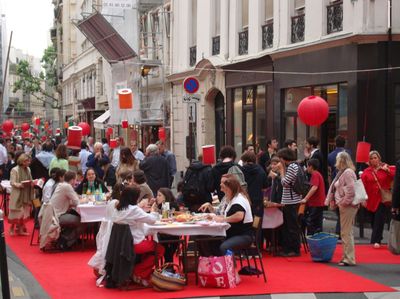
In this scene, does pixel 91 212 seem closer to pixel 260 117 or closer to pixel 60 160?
pixel 60 160

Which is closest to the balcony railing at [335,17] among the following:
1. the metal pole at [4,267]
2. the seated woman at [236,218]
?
the seated woman at [236,218]

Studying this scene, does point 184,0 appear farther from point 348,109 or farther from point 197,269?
point 197,269

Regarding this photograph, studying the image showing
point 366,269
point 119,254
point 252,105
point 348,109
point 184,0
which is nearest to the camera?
point 119,254

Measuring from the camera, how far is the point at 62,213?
13.7 metres

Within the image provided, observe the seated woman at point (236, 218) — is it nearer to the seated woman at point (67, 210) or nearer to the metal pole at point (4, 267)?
the metal pole at point (4, 267)

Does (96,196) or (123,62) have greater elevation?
(123,62)

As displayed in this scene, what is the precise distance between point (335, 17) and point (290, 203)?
6.84m

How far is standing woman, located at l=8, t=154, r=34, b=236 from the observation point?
15680mm

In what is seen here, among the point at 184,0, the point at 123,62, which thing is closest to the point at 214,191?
the point at 184,0

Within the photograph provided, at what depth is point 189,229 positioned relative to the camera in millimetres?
10305

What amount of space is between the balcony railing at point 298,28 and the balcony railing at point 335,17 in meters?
1.48

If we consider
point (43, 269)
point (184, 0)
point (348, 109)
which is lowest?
point (43, 269)

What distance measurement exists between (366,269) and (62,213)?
560 centimetres

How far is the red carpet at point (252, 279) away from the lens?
9.88 metres
